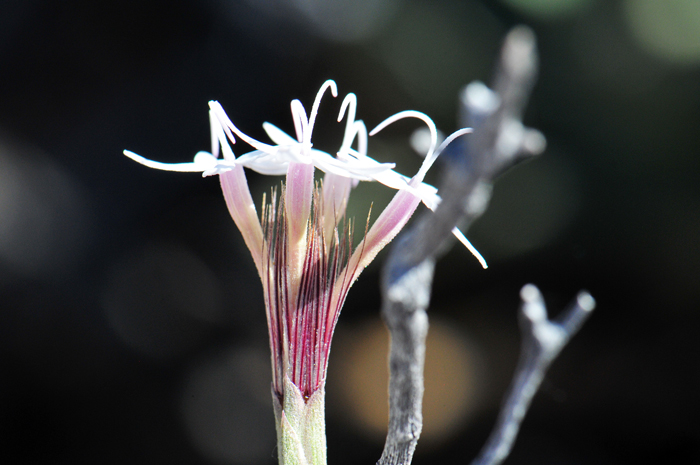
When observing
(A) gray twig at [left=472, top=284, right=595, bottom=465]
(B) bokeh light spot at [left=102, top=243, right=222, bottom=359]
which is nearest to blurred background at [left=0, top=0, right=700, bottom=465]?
(B) bokeh light spot at [left=102, top=243, right=222, bottom=359]

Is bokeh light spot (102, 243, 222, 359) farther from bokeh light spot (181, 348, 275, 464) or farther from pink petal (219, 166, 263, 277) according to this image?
pink petal (219, 166, 263, 277)

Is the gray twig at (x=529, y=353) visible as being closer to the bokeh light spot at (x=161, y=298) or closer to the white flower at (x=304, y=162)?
the white flower at (x=304, y=162)

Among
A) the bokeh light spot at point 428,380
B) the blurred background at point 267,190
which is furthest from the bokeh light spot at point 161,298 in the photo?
the bokeh light spot at point 428,380

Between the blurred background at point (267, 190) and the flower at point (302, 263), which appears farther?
the blurred background at point (267, 190)

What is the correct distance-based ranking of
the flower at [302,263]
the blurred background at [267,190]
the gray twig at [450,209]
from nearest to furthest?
the gray twig at [450,209], the flower at [302,263], the blurred background at [267,190]

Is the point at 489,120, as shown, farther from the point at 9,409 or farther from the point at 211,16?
the point at 9,409

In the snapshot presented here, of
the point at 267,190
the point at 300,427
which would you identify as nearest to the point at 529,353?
the point at 300,427

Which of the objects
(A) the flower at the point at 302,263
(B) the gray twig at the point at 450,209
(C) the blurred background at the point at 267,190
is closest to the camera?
(B) the gray twig at the point at 450,209
